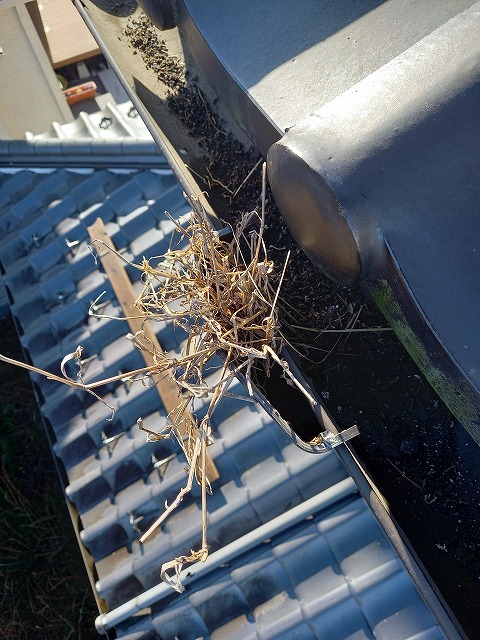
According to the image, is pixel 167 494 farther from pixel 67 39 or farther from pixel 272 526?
pixel 67 39

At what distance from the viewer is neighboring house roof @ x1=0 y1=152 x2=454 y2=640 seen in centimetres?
299

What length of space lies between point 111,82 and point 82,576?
690cm

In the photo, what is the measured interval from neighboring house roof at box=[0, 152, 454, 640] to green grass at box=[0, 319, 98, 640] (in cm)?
173

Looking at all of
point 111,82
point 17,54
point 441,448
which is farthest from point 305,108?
point 111,82

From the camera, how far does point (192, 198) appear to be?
2.55 metres

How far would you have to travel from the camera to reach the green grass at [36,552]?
17.8 feet

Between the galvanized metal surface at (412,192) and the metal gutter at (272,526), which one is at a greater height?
the galvanized metal surface at (412,192)

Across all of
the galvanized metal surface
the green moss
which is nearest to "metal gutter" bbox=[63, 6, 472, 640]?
the green moss

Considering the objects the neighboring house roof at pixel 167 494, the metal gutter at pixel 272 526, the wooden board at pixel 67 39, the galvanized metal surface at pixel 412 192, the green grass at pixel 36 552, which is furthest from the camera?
the wooden board at pixel 67 39

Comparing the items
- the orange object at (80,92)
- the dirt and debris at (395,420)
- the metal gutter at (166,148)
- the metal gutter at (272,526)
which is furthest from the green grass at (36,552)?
the orange object at (80,92)

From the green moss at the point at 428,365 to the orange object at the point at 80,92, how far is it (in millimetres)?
7608

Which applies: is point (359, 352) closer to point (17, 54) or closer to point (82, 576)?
point (82, 576)

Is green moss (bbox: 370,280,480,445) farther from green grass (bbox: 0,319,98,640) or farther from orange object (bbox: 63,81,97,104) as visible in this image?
orange object (bbox: 63,81,97,104)

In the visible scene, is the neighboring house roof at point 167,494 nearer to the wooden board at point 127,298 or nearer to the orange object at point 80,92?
the wooden board at point 127,298
